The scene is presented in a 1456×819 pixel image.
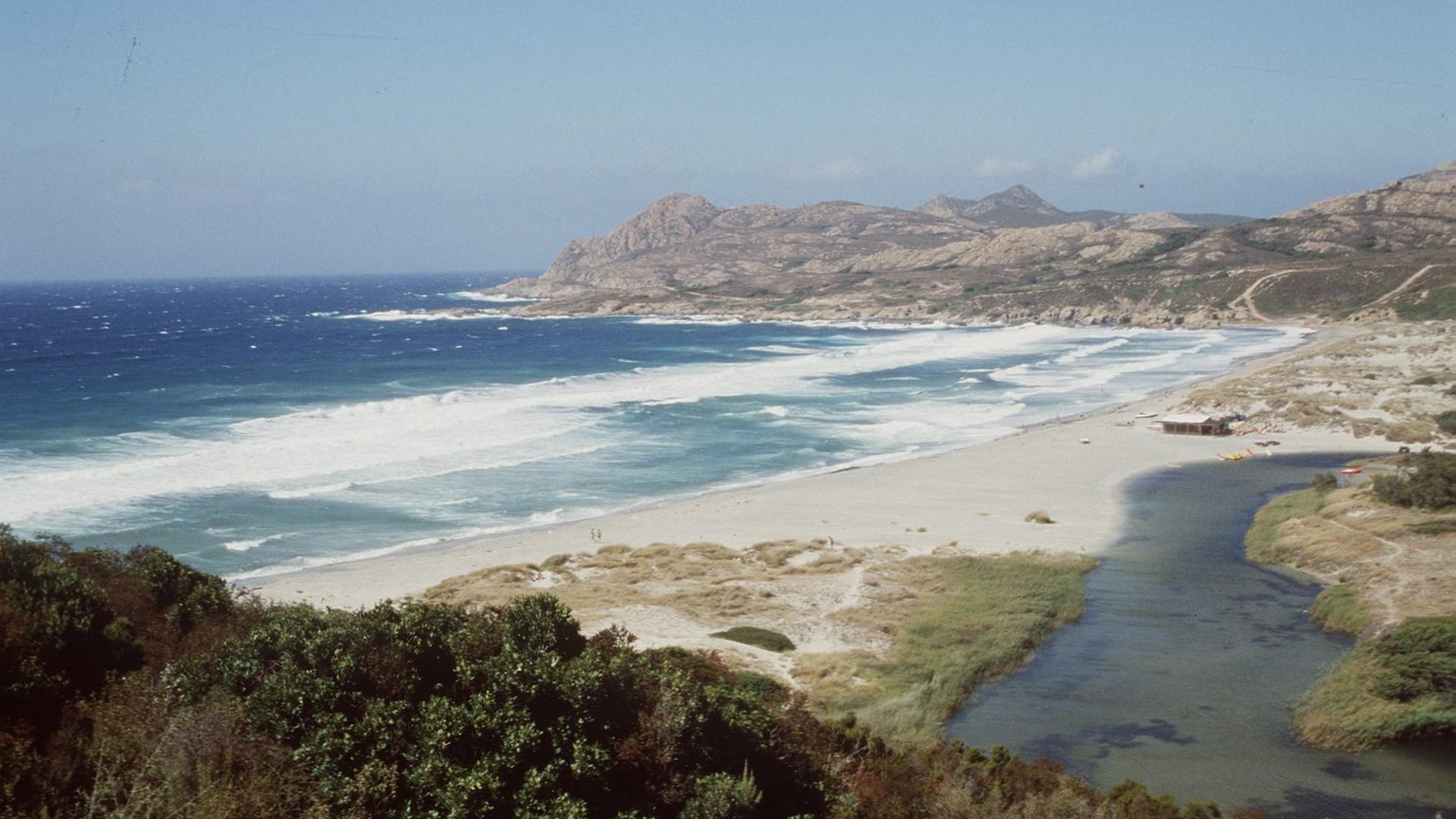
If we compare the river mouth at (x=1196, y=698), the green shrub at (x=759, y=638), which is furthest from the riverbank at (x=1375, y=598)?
the green shrub at (x=759, y=638)

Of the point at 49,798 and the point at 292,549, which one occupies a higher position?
the point at 49,798

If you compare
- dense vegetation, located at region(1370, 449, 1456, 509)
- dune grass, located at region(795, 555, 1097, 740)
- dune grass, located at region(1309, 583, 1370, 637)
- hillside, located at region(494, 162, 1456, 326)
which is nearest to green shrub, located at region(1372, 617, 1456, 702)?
dune grass, located at region(1309, 583, 1370, 637)

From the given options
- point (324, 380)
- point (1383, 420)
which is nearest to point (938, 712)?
point (1383, 420)

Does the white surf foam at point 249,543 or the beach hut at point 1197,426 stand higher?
the white surf foam at point 249,543

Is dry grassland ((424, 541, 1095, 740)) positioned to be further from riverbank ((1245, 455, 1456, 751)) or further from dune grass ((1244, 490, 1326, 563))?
riverbank ((1245, 455, 1456, 751))

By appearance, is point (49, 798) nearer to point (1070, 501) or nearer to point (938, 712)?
point (938, 712)

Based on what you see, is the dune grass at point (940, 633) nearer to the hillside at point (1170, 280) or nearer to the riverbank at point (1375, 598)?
the riverbank at point (1375, 598)
